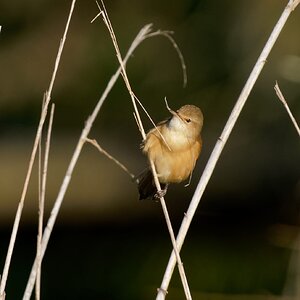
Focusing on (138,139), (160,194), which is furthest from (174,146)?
(138,139)

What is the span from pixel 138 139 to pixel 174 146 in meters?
4.14

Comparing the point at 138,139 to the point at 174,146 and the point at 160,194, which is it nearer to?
the point at 174,146

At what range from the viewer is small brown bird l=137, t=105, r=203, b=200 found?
13.2 feet

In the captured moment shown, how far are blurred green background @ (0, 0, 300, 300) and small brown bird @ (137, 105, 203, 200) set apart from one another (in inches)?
102

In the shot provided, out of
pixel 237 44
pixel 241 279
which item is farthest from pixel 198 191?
pixel 237 44

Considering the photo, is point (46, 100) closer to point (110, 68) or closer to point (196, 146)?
point (196, 146)

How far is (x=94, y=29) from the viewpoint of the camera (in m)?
7.99

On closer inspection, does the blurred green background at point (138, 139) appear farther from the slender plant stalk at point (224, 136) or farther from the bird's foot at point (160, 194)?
the slender plant stalk at point (224, 136)

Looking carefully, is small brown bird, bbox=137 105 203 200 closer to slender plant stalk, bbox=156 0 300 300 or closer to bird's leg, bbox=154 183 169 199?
bird's leg, bbox=154 183 169 199

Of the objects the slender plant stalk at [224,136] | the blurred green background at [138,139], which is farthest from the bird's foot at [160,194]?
the blurred green background at [138,139]

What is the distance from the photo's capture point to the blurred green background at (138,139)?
7254 millimetres

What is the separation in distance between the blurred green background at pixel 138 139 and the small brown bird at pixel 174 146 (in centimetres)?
260

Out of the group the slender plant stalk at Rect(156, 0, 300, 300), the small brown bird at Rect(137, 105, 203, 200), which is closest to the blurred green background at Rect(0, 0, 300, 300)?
the small brown bird at Rect(137, 105, 203, 200)

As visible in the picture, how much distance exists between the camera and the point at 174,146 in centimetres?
414
